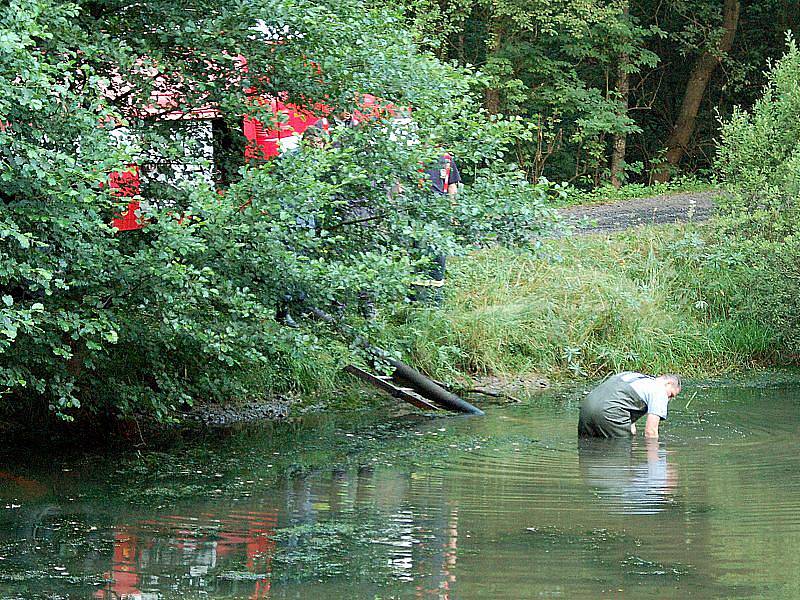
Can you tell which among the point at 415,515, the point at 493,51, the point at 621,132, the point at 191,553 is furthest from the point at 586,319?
the point at 493,51

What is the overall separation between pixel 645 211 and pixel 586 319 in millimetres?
7701

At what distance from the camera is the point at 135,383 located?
40.0 ft

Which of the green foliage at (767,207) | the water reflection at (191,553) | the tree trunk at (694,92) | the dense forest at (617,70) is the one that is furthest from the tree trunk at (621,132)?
the water reflection at (191,553)

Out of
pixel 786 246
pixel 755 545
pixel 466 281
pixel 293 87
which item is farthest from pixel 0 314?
pixel 786 246

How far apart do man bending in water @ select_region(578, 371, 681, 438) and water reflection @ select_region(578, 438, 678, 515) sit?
0.39 ft

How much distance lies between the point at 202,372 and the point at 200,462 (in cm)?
151

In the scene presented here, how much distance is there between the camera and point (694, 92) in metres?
33.1

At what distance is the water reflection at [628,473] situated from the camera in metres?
9.45

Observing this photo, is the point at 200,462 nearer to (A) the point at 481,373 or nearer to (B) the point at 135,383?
(B) the point at 135,383

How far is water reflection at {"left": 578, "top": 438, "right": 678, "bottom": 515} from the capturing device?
945 cm

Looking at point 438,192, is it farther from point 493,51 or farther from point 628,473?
point 493,51

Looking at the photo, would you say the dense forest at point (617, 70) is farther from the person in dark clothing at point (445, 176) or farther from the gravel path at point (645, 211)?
A: the person in dark clothing at point (445, 176)

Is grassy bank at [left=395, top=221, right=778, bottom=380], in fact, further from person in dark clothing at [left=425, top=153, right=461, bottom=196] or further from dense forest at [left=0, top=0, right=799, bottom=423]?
dense forest at [left=0, top=0, right=799, bottom=423]

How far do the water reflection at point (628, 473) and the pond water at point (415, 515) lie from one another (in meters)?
0.03
